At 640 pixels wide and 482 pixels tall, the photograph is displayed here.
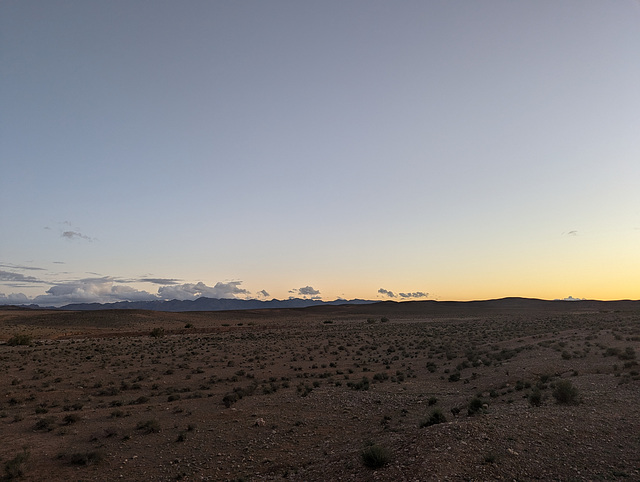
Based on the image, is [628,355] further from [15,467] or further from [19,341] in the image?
[19,341]

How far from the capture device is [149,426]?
48.1 ft

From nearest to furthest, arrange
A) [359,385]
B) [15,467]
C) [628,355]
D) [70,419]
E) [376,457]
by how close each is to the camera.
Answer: [376,457], [15,467], [70,419], [359,385], [628,355]

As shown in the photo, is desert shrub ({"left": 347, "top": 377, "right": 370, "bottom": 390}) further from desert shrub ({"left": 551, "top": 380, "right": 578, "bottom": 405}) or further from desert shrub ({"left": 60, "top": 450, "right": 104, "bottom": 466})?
desert shrub ({"left": 60, "top": 450, "right": 104, "bottom": 466})

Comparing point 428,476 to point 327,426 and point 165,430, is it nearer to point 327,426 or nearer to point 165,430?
point 327,426

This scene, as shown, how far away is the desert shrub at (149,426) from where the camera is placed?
14.6 meters

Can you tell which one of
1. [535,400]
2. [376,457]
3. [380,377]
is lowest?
[380,377]

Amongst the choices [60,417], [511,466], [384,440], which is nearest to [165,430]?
[60,417]

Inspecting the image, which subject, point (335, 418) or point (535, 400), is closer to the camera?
point (535, 400)

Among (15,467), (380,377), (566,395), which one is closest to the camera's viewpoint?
(15,467)

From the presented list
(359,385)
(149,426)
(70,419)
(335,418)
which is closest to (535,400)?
(335,418)

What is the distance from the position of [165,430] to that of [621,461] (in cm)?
1400

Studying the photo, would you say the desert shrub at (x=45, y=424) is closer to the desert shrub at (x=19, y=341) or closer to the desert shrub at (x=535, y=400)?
the desert shrub at (x=535, y=400)

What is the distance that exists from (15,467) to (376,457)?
10493 millimetres

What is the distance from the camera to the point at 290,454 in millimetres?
11883
